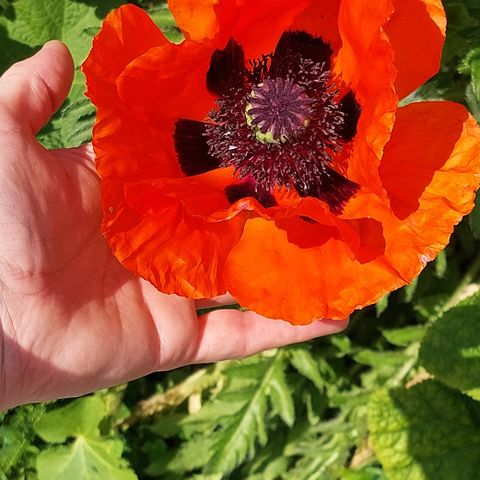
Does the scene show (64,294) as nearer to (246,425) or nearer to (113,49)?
(113,49)

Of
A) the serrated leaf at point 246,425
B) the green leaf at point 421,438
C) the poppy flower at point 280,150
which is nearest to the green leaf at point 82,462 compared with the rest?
the serrated leaf at point 246,425

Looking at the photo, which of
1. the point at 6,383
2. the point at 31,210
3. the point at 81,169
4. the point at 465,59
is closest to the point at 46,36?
the point at 81,169

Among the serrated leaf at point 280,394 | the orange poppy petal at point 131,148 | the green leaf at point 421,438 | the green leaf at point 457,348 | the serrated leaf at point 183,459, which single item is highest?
the orange poppy petal at point 131,148

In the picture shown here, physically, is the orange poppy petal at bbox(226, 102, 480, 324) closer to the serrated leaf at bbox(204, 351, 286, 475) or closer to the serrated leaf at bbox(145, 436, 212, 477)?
the serrated leaf at bbox(204, 351, 286, 475)

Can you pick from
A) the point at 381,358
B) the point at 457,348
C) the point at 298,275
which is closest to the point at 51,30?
the point at 298,275

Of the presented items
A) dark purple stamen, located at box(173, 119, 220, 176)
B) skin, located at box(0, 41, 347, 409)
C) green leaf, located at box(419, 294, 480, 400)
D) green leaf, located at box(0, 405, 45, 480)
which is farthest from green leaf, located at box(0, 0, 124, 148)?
green leaf, located at box(419, 294, 480, 400)

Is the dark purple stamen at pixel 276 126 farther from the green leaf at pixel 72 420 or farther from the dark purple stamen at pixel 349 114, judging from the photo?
the green leaf at pixel 72 420
